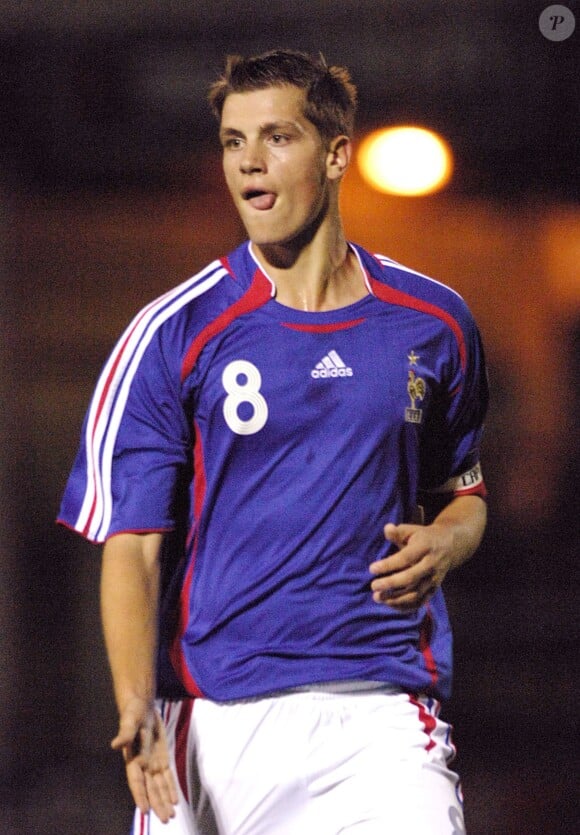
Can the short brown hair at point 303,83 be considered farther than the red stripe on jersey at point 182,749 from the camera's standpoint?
Yes

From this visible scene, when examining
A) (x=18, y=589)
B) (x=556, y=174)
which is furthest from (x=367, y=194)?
(x=18, y=589)

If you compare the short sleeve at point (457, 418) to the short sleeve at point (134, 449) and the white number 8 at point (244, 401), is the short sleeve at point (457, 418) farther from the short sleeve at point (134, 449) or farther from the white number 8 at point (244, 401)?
the short sleeve at point (134, 449)

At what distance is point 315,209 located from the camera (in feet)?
6.93

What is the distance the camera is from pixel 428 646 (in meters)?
1.97

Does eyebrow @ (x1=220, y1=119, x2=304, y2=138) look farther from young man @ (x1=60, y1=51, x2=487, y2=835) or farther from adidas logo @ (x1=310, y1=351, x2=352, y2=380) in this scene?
adidas logo @ (x1=310, y1=351, x2=352, y2=380)

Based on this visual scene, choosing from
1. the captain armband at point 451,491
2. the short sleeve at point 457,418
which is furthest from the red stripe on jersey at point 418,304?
the captain armband at point 451,491

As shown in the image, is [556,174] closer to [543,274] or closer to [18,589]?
[543,274]

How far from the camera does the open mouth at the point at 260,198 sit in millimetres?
2080

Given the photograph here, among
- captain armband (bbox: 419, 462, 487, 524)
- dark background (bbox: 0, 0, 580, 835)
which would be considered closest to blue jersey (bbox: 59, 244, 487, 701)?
captain armband (bbox: 419, 462, 487, 524)

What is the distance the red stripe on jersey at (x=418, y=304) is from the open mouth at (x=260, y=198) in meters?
0.23

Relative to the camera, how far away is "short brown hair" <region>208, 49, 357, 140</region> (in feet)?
6.93

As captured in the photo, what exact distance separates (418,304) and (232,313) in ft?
1.14

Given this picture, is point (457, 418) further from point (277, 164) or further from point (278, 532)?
point (277, 164)

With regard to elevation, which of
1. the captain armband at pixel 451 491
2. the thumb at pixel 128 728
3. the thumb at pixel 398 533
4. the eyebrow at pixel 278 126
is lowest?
the thumb at pixel 128 728
